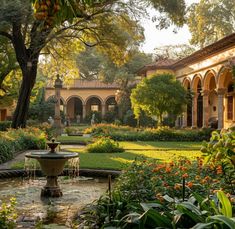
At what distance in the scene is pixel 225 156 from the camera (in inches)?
257

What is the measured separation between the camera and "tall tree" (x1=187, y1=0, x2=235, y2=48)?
42.5 m

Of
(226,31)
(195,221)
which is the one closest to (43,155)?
(195,221)

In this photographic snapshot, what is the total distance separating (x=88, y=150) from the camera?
17406 millimetres

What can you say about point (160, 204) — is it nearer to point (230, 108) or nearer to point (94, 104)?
point (230, 108)

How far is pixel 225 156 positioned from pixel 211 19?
128 ft

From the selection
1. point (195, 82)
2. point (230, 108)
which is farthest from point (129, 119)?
point (230, 108)

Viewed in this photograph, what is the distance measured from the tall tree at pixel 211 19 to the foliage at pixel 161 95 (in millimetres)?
18827

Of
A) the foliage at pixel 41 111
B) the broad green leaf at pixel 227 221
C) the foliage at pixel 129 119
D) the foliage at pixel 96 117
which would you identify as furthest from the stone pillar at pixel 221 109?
the foliage at pixel 96 117

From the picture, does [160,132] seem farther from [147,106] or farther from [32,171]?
[32,171]

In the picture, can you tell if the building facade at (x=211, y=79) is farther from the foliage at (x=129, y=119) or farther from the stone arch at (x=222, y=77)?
the foliage at (x=129, y=119)

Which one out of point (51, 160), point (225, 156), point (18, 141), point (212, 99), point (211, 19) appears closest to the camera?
point (225, 156)

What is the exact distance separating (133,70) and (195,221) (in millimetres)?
43607

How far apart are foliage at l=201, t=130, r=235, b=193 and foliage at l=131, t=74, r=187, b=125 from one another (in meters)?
17.9

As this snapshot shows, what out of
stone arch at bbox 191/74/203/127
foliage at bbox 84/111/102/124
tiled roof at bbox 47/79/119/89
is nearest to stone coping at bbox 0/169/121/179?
stone arch at bbox 191/74/203/127
